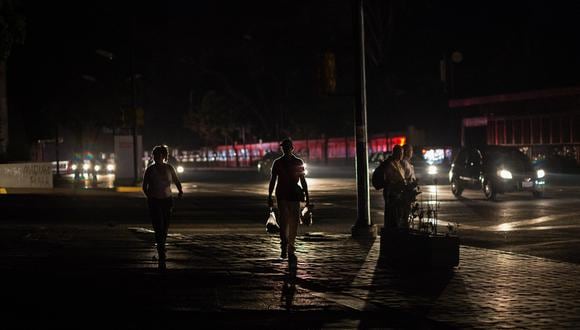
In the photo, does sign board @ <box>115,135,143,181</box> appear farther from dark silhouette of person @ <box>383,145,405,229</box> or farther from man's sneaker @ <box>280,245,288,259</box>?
man's sneaker @ <box>280,245,288,259</box>

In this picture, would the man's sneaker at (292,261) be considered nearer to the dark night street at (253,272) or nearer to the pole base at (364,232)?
the dark night street at (253,272)

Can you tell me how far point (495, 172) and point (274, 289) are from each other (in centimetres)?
2030

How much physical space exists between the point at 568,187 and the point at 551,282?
90.8 ft

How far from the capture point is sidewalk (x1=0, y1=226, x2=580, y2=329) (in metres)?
9.72

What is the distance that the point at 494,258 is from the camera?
14.6 m

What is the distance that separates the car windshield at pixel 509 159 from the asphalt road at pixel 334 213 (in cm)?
97

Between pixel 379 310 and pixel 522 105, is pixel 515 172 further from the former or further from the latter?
pixel 522 105

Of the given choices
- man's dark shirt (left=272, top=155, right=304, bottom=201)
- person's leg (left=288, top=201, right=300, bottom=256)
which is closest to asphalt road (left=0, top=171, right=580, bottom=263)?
person's leg (left=288, top=201, right=300, bottom=256)

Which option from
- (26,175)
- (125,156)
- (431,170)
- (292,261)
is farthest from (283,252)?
(125,156)

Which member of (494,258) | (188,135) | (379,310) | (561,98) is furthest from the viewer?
(188,135)

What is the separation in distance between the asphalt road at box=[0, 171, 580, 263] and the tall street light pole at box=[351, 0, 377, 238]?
1.50 metres

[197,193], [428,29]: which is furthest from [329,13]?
[197,193]

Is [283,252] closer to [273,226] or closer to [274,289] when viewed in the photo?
[273,226]

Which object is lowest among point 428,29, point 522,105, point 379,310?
point 379,310
